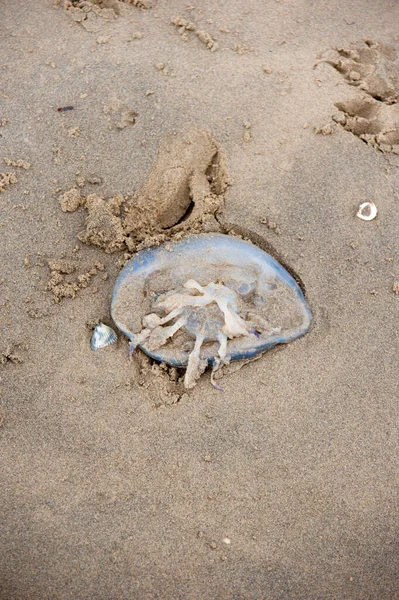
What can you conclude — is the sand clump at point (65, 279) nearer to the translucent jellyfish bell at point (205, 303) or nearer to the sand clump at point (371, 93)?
the translucent jellyfish bell at point (205, 303)

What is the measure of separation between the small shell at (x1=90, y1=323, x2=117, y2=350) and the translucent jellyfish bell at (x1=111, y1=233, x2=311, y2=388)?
9 centimetres

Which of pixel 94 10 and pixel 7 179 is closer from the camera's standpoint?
pixel 7 179

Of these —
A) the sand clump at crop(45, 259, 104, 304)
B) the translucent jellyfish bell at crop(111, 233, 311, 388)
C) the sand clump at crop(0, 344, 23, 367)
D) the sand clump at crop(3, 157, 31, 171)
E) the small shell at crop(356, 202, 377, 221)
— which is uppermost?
the small shell at crop(356, 202, 377, 221)

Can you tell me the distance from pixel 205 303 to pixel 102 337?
2.11ft

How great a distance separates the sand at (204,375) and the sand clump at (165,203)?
33mm

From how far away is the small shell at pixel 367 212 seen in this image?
132 inches

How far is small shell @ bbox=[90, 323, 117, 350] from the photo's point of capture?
120 inches

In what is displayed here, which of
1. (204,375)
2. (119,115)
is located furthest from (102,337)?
(119,115)

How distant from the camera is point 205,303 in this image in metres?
2.95

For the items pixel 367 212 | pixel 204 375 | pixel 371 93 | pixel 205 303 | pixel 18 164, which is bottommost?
pixel 204 375

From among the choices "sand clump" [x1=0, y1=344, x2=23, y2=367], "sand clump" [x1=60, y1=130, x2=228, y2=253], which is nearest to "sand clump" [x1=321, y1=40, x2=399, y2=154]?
"sand clump" [x1=60, y1=130, x2=228, y2=253]

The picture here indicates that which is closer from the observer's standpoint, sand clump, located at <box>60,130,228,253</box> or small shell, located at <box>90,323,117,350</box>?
small shell, located at <box>90,323,117,350</box>

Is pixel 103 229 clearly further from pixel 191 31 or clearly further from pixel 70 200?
pixel 191 31

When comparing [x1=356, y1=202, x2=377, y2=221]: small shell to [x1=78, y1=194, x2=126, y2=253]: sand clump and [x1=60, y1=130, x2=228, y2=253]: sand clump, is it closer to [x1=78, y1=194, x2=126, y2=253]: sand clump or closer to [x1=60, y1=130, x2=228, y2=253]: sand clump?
[x1=60, y1=130, x2=228, y2=253]: sand clump
